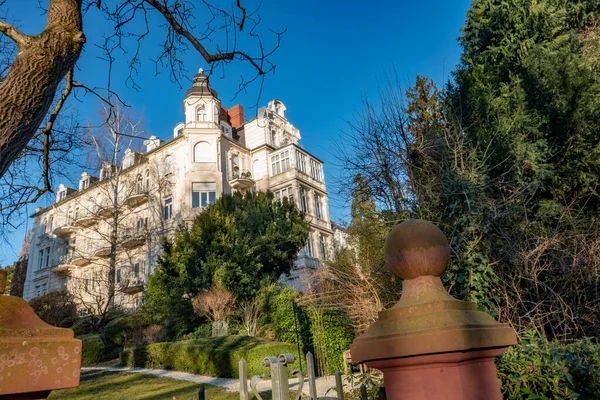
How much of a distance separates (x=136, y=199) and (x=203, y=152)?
6285mm

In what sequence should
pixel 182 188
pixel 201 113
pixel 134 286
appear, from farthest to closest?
pixel 201 113
pixel 134 286
pixel 182 188

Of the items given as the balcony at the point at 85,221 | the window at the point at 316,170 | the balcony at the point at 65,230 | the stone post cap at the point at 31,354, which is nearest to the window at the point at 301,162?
the window at the point at 316,170

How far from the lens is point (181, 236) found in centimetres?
1923

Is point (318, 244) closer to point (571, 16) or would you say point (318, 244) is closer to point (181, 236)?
point (181, 236)

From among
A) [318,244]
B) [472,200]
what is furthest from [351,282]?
[318,244]

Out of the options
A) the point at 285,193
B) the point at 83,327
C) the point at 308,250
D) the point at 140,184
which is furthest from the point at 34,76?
the point at 140,184

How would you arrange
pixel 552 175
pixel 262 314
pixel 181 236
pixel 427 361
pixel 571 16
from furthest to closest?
pixel 181 236 < pixel 262 314 < pixel 571 16 < pixel 552 175 < pixel 427 361

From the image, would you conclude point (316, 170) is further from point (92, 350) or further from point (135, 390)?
point (135, 390)

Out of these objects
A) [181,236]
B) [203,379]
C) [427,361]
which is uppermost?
[181,236]

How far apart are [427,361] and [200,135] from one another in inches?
1091

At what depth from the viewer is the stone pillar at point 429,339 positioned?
1.66m

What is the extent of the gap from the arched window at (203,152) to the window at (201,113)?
2.15m

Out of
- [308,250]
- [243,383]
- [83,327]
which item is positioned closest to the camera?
[243,383]

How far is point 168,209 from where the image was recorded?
2775 centimetres
